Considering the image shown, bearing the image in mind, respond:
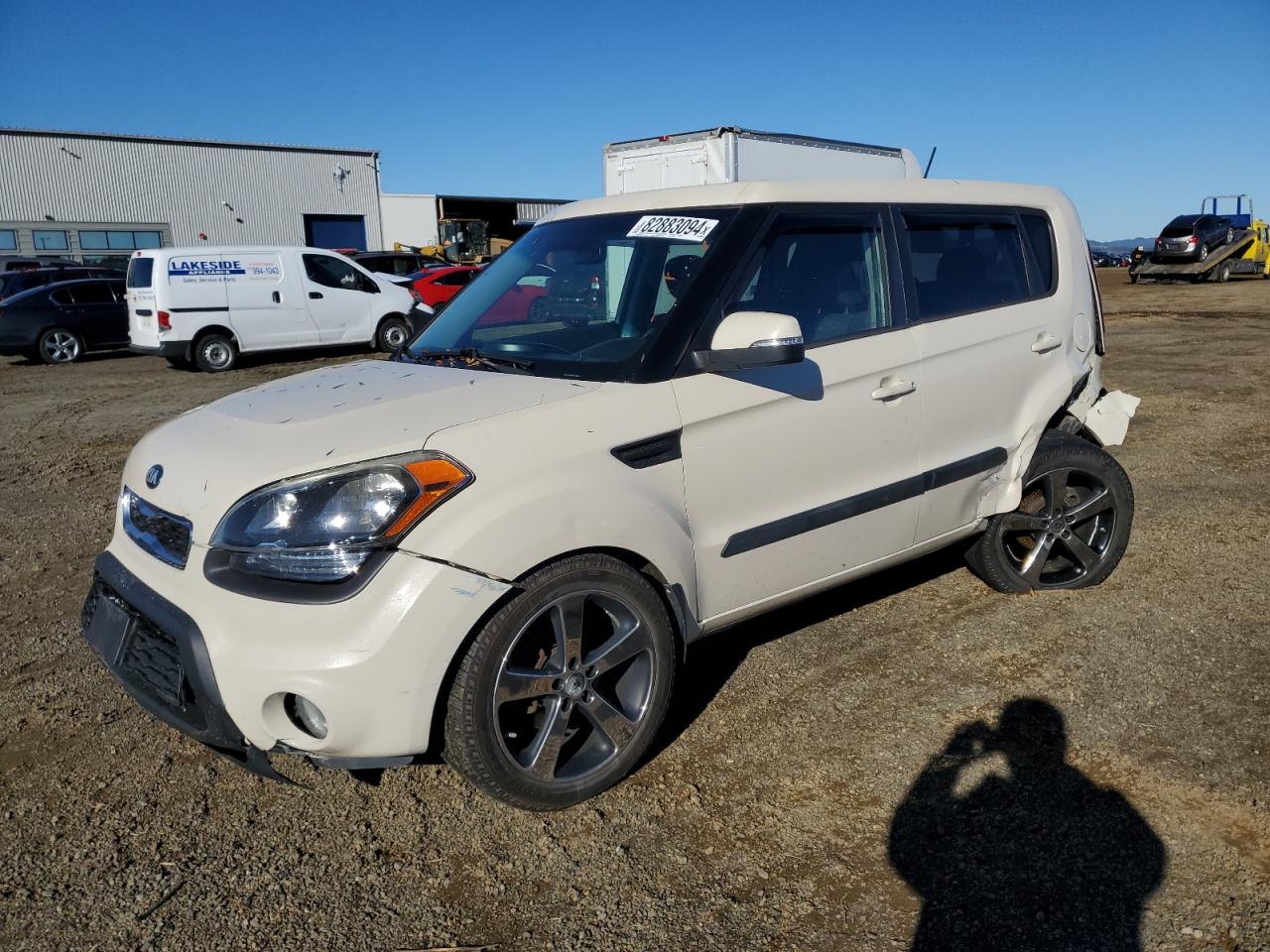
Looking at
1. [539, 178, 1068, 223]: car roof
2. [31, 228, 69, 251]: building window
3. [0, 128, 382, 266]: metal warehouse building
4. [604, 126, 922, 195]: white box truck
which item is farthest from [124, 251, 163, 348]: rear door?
[31, 228, 69, 251]: building window

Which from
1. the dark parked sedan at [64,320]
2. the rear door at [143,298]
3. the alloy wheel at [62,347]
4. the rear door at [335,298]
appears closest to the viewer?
the rear door at [143,298]

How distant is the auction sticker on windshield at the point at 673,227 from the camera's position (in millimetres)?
3445

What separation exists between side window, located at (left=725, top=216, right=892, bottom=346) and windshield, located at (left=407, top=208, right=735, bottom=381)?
0.71 feet

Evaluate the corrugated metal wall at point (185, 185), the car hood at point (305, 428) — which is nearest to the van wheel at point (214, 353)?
the car hood at point (305, 428)

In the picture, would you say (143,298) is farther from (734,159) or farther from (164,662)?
(164,662)

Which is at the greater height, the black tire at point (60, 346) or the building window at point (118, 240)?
the building window at point (118, 240)

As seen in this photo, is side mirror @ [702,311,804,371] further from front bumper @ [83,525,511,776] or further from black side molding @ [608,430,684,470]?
front bumper @ [83,525,511,776]

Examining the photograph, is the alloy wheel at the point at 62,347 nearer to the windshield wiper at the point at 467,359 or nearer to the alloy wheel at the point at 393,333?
the alloy wheel at the point at 393,333

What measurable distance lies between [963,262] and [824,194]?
0.82 m

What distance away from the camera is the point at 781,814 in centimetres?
293

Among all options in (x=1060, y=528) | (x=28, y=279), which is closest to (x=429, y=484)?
(x=1060, y=528)

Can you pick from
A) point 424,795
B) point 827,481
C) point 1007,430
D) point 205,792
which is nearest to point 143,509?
point 205,792

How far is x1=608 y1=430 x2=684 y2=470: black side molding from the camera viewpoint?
291 centimetres

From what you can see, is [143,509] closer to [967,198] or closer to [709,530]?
[709,530]
